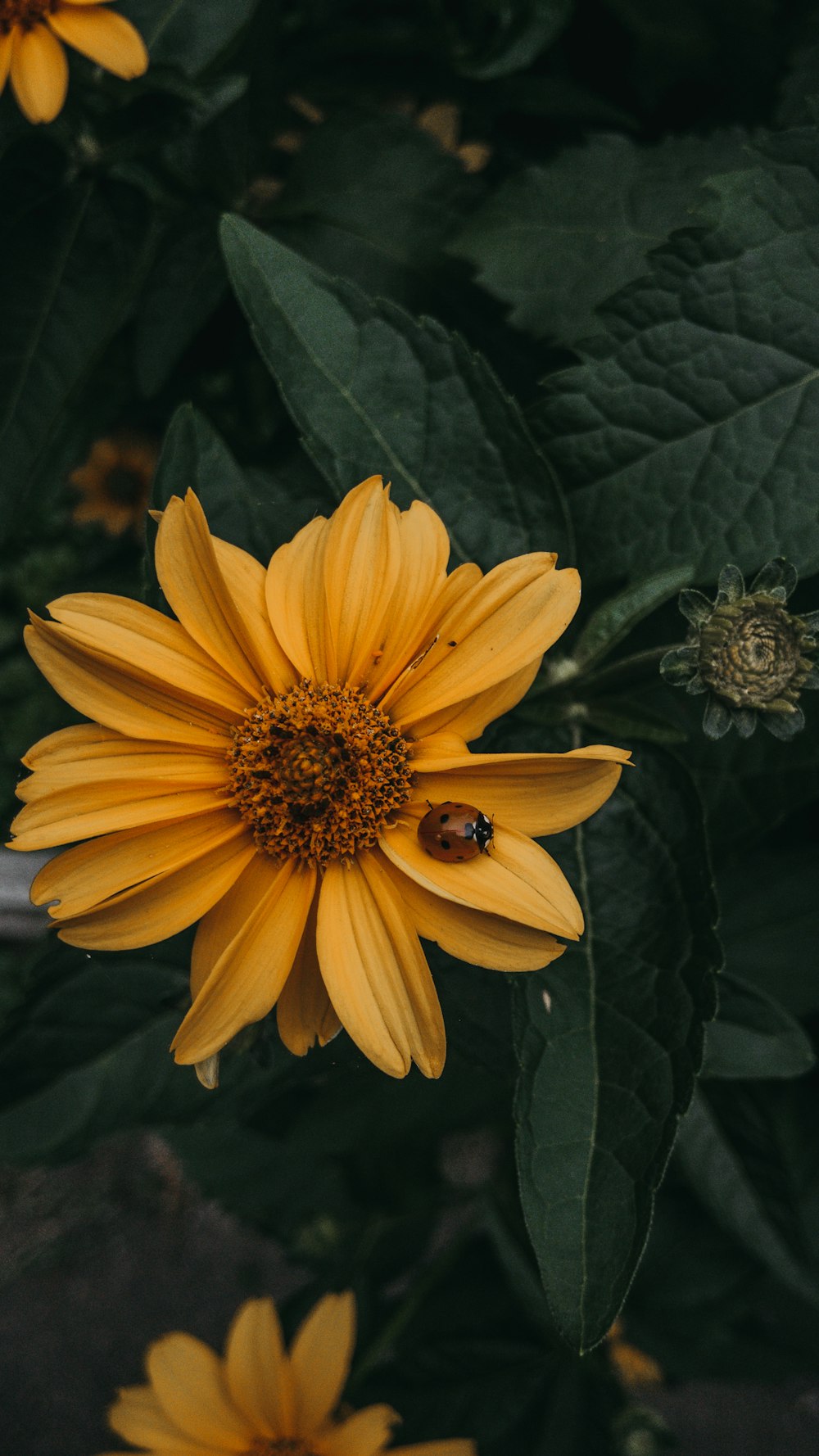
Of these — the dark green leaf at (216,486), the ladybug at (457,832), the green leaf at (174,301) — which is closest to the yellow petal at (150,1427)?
the ladybug at (457,832)

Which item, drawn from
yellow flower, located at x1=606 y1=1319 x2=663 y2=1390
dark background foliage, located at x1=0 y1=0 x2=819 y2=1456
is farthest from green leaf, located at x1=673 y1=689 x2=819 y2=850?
yellow flower, located at x1=606 y1=1319 x2=663 y2=1390

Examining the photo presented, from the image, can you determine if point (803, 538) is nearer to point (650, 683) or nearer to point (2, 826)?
point (650, 683)

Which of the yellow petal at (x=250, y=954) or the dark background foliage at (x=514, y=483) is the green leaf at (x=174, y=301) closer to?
the dark background foliage at (x=514, y=483)

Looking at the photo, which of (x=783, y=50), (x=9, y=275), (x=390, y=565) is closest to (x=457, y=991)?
(x=390, y=565)

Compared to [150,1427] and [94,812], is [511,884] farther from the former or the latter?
[150,1427]

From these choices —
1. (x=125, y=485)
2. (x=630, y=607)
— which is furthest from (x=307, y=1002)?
(x=125, y=485)
